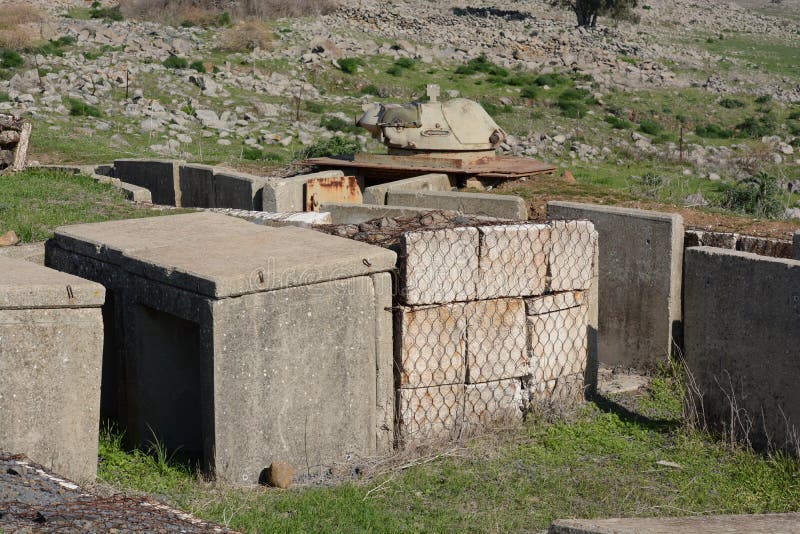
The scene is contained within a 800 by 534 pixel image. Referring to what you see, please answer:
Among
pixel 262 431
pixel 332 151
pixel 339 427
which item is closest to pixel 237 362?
pixel 262 431

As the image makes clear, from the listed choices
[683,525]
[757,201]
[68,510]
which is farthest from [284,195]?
[683,525]

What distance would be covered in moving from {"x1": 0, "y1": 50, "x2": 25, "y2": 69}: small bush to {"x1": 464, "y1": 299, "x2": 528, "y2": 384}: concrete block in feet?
66.4

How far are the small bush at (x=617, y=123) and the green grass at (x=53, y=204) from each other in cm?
1745

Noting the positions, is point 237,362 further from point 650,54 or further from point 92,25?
point 650,54

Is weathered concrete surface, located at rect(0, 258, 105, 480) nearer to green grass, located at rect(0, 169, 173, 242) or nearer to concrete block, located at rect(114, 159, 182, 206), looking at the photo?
green grass, located at rect(0, 169, 173, 242)

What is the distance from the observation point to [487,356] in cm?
819

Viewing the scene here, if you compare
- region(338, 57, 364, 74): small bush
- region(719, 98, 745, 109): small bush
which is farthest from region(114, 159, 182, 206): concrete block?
region(719, 98, 745, 109): small bush

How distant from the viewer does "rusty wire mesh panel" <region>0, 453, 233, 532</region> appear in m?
4.59

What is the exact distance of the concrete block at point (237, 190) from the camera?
12695 mm

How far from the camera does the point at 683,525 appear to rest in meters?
5.14

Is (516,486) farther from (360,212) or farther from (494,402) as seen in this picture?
(360,212)

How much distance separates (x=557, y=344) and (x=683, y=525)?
137 inches

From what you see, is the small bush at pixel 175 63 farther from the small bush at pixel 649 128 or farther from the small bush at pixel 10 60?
the small bush at pixel 649 128

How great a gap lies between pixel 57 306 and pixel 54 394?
0.51 meters
